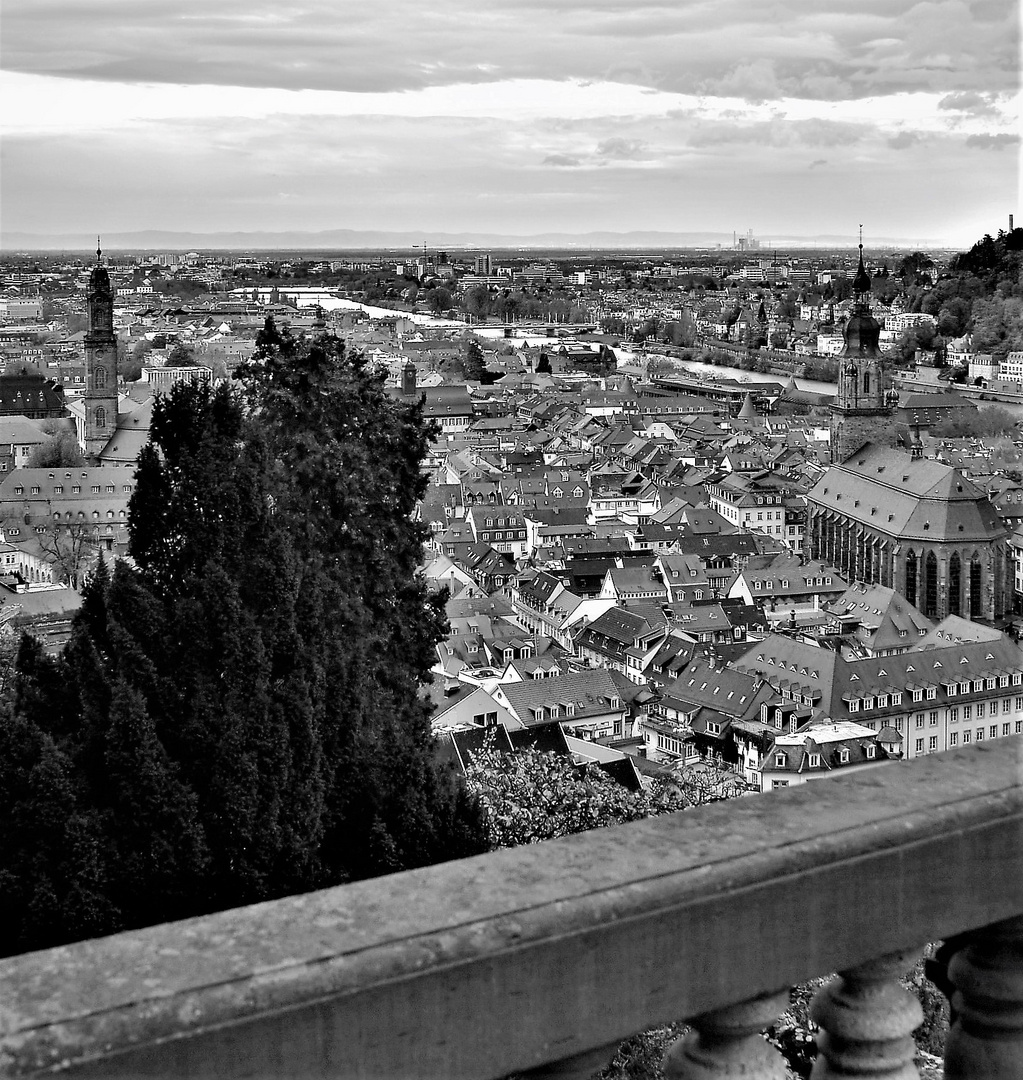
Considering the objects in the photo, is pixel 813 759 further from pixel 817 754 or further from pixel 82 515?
pixel 82 515

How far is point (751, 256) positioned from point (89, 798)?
17808 cm

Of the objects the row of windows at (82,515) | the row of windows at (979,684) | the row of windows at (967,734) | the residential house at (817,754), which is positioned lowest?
the row of windows at (967,734)

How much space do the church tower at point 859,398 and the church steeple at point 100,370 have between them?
18.4 m

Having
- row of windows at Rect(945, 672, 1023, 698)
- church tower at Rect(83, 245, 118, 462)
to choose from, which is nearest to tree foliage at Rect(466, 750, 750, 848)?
row of windows at Rect(945, 672, 1023, 698)

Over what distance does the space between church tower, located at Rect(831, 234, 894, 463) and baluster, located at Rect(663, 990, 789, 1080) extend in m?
40.3

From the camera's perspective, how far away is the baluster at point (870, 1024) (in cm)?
120

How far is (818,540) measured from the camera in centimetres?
3594

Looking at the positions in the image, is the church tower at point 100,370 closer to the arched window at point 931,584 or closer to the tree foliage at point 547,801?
the arched window at point 931,584

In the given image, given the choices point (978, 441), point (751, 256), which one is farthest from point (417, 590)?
point (751, 256)

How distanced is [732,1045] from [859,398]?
41.8m

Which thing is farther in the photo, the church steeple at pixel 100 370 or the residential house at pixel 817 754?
the church steeple at pixel 100 370

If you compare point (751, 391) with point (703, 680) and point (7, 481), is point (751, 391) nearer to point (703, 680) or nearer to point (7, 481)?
point (7, 481)

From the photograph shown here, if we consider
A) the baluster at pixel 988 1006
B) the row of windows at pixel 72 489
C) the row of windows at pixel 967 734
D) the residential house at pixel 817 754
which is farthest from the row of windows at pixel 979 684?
the baluster at pixel 988 1006

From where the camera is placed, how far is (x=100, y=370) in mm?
40594
